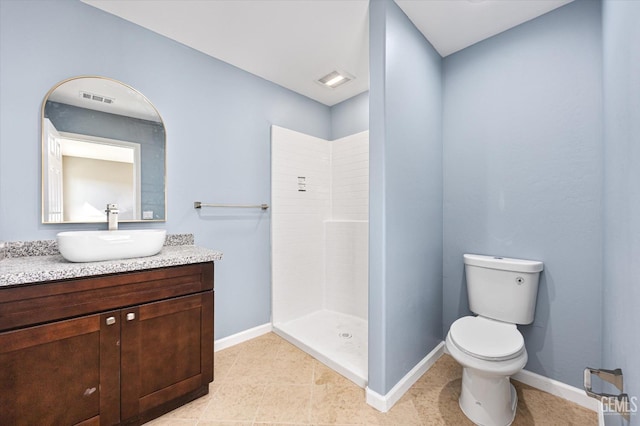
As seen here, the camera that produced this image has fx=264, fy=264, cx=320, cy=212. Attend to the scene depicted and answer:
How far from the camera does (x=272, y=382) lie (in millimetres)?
1790

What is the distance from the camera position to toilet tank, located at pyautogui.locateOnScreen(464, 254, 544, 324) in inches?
65.9

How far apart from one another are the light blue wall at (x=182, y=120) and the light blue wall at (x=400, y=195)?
1227 millimetres

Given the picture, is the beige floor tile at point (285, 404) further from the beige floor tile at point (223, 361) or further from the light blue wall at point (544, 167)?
the light blue wall at point (544, 167)

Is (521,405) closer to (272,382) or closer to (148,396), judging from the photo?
(272,382)

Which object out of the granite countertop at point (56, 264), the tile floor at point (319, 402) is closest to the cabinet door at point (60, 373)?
the granite countertop at point (56, 264)

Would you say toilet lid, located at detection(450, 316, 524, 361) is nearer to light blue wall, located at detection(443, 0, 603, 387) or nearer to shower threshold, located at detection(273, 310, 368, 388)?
light blue wall, located at detection(443, 0, 603, 387)

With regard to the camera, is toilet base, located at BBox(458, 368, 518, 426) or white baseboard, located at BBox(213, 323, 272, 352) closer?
toilet base, located at BBox(458, 368, 518, 426)

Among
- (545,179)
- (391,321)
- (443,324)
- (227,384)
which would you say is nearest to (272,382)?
(227,384)

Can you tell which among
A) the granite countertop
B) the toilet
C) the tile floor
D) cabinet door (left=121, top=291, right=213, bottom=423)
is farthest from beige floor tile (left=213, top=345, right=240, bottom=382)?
the toilet

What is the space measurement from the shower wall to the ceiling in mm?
704

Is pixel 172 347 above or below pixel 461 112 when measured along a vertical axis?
below

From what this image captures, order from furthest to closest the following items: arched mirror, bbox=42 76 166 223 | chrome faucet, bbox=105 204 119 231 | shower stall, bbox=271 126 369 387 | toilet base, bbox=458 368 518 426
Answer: shower stall, bbox=271 126 369 387 < chrome faucet, bbox=105 204 119 231 < arched mirror, bbox=42 76 166 223 < toilet base, bbox=458 368 518 426

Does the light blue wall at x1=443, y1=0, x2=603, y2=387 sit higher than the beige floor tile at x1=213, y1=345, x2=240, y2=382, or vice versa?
the light blue wall at x1=443, y1=0, x2=603, y2=387

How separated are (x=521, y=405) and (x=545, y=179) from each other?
140 centimetres
